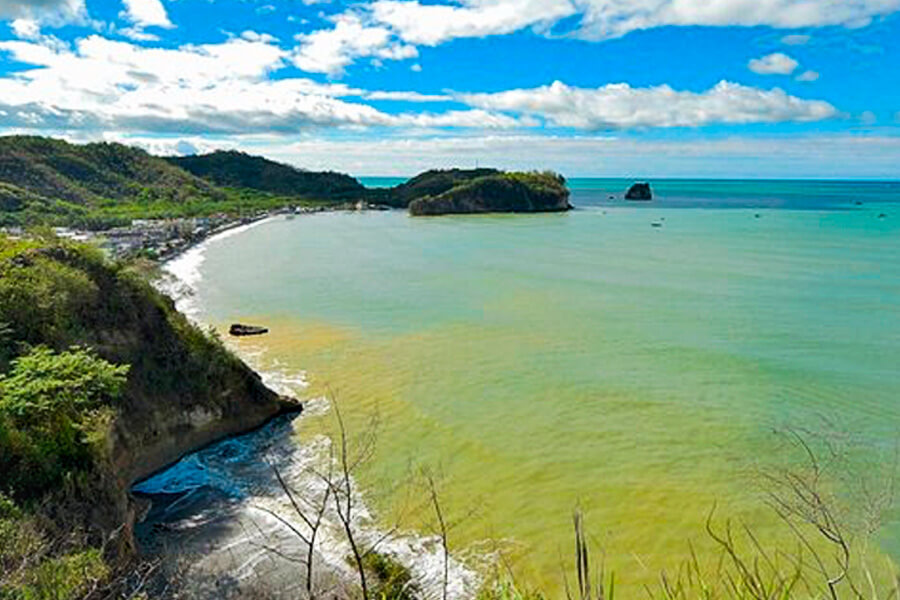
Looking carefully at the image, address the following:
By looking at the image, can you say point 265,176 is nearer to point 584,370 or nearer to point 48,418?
point 584,370

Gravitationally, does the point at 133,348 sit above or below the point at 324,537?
above

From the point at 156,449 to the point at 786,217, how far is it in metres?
119

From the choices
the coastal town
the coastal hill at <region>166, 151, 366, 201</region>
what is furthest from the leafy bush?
the coastal hill at <region>166, 151, 366, 201</region>

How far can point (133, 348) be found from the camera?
19.8 metres

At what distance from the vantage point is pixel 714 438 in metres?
20.8

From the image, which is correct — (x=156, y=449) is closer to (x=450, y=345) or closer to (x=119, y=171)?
(x=450, y=345)

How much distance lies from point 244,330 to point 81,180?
11156cm

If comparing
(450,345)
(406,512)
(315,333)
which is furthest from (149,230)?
(406,512)

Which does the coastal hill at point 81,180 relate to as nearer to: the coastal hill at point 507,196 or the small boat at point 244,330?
the coastal hill at point 507,196

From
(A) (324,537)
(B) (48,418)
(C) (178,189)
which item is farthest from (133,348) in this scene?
(C) (178,189)

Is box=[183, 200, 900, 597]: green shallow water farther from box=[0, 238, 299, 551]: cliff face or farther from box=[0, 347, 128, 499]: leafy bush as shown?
box=[0, 347, 128, 499]: leafy bush

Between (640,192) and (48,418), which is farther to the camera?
(640,192)

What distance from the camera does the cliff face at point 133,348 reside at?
1730cm

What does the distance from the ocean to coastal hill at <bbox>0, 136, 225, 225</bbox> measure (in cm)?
4854
